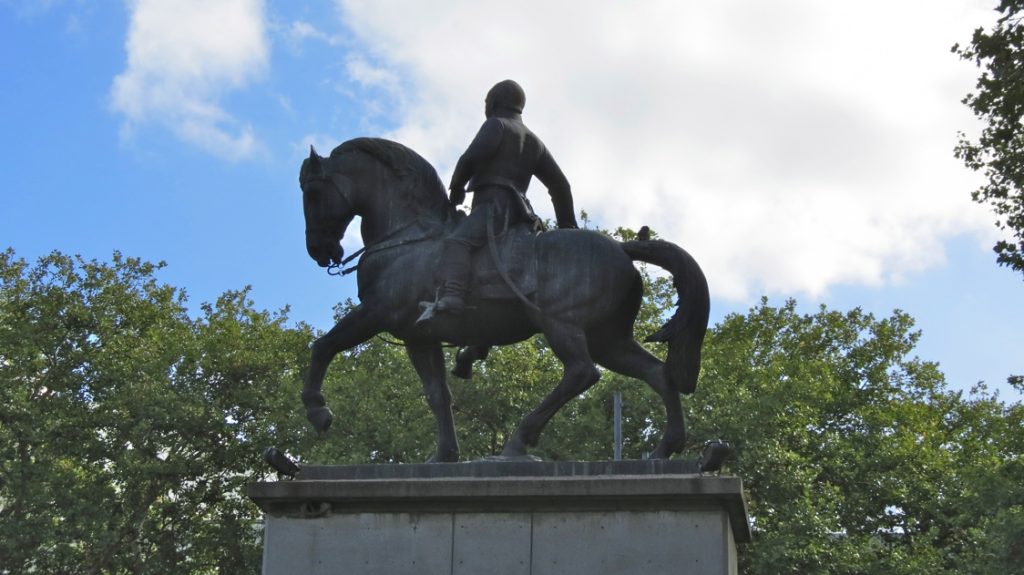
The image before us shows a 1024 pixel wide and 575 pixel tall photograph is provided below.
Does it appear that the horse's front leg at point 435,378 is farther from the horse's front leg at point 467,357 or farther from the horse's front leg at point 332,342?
the horse's front leg at point 332,342

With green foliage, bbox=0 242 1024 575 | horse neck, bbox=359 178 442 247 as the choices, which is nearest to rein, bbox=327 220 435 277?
horse neck, bbox=359 178 442 247

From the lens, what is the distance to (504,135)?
1165 cm

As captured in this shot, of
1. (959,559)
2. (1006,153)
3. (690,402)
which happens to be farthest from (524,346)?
(1006,153)

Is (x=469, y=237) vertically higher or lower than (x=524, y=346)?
lower

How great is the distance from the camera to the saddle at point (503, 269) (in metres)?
11.0

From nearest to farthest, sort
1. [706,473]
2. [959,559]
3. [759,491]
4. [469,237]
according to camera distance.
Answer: [706,473] → [469,237] → [759,491] → [959,559]

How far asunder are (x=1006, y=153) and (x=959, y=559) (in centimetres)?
1798

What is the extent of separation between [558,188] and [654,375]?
2.08m

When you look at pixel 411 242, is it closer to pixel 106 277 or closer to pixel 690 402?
pixel 690 402

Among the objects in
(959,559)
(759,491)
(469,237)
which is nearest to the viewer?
(469,237)

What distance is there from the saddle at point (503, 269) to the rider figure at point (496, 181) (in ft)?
0.32

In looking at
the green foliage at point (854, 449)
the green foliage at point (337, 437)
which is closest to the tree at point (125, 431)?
the green foliage at point (337, 437)

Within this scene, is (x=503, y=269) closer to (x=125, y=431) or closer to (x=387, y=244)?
(x=387, y=244)

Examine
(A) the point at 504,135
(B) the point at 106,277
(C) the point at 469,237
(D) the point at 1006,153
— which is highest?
(B) the point at 106,277
